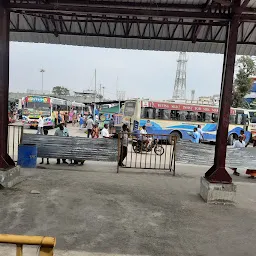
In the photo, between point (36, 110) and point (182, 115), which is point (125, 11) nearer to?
point (182, 115)

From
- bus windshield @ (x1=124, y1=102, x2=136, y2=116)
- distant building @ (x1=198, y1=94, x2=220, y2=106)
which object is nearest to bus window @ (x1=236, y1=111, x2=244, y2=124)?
distant building @ (x1=198, y1=94, x2=220, y2=106)

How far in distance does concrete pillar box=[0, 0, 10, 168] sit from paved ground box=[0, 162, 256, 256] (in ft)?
3.41

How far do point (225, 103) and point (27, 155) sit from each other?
21.2ft

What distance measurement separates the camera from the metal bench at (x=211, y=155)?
10.7 metres

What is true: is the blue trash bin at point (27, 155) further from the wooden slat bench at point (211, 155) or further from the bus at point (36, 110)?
the bus at point (36, 110)

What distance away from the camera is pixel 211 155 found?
10.7 meters

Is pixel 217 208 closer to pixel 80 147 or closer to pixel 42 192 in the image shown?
pixel 42 192

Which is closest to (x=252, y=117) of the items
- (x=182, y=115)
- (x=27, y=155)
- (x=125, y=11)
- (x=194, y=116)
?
(x=194, y=116)

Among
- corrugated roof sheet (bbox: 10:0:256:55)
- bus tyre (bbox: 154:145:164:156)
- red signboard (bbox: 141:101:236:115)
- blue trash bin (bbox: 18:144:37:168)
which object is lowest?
bus tyre (bbox: 154:145:164:156)

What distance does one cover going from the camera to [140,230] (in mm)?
5305

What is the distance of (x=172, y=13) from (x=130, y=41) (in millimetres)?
3440

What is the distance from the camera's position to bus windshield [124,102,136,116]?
22344 mm

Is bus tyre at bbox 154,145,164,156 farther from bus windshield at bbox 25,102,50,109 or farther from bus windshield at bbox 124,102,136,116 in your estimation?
bus windshield at bbox 25,102,50,109

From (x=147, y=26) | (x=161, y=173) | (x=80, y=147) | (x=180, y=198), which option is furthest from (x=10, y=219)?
(x=147, y=26)
